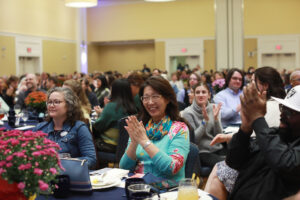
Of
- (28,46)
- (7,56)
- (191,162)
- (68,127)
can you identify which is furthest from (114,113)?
(28,46)

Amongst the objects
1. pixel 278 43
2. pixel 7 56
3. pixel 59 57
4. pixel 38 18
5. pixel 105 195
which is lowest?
pixel 105 195

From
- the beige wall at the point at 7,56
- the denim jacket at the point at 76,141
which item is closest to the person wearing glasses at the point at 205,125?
the denim jacket at the point at 76,141

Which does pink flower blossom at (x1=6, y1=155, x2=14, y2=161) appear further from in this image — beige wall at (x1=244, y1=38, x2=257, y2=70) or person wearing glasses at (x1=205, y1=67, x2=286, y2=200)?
beige wall at (x1=244, y1=38, x2=257, y2=70)

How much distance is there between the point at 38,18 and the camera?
1850cm

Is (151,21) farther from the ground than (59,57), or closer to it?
farther from the ground

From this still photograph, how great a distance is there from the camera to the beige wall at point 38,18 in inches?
657

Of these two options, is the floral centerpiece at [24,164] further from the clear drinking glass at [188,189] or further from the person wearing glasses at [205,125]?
the person wearing glasses at [205,125]

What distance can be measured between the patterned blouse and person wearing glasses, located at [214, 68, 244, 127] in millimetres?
2522

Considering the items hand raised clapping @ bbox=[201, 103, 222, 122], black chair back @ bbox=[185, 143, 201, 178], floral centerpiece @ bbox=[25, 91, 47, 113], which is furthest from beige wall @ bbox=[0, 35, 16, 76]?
black chair back @ bbox=[185, 143, 201, 178]

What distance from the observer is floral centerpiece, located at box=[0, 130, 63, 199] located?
1.63 metres

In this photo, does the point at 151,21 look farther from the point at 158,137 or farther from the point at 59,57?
the point at 158,137

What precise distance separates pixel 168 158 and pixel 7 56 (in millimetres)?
15522

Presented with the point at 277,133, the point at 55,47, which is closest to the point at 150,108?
the point at 277,133

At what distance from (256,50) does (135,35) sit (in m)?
6.83
